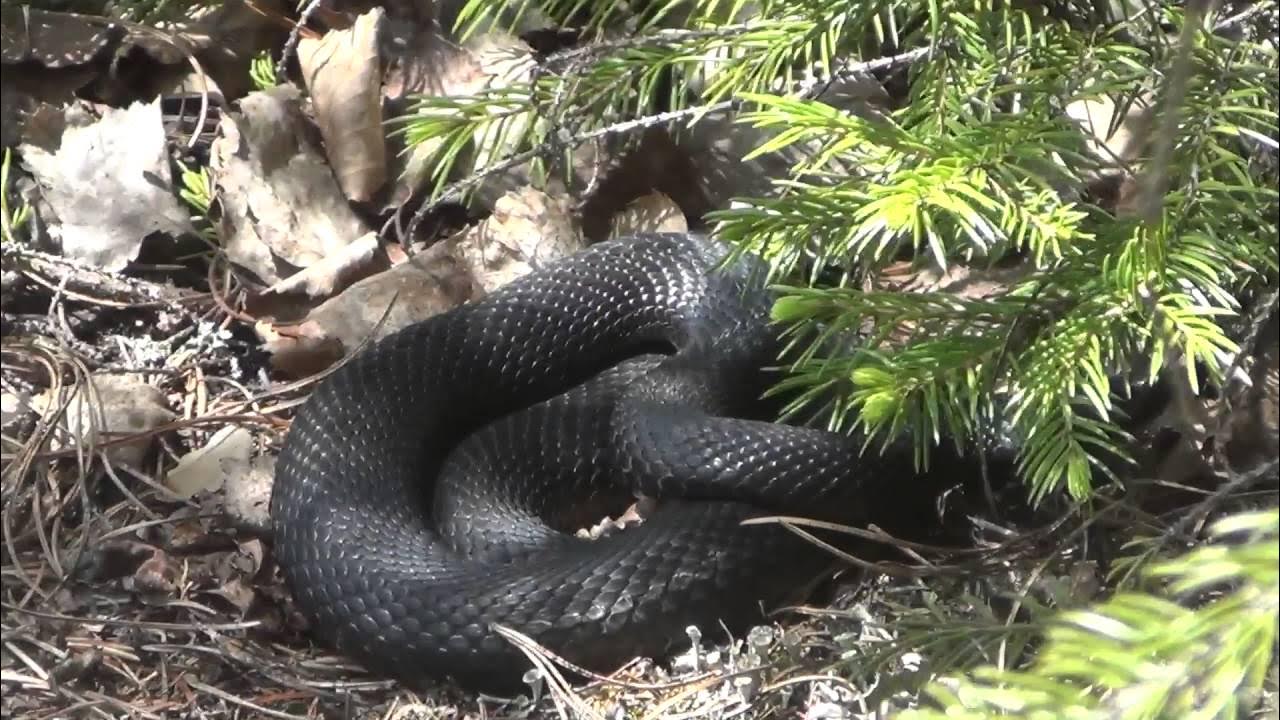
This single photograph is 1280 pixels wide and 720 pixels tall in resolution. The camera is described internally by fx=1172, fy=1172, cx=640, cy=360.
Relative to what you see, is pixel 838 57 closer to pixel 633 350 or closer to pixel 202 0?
pixel 633 350

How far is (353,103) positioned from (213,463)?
1000mm

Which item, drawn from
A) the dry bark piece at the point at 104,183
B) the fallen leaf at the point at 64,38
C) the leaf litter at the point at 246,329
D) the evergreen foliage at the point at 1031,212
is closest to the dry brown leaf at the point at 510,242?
the leaf litter at the point at 246,329

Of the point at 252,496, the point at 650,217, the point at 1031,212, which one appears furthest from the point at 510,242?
the point at 1031,212

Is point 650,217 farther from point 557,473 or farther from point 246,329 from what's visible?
point 246,329

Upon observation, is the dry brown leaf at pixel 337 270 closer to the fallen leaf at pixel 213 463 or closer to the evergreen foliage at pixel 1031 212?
the fallen leaf at pixel 213 463

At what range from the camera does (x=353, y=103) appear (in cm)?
293

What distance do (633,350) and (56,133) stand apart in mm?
1486

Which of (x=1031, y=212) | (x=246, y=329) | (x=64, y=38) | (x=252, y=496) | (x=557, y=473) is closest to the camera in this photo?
(x=1031, y=212)

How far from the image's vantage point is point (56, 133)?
9.26 ft

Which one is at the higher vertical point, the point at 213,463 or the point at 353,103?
the point at 353,103

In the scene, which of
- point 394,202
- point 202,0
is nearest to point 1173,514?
point 394,202

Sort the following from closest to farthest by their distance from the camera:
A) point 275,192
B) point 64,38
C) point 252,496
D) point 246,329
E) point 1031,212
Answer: point 1031,212 → point 252,496 → point 246,329 → point 275,192 → point 64,38

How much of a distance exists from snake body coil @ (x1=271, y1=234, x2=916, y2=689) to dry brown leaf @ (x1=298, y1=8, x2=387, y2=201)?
463 millimetres

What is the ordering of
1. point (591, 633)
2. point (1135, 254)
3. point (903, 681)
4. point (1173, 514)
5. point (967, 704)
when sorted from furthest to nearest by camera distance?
1. point (591, 633)
2. point (1173, 514)
3. point (903, 681)
4. point (1135, 254)
5. point (967, 704)
